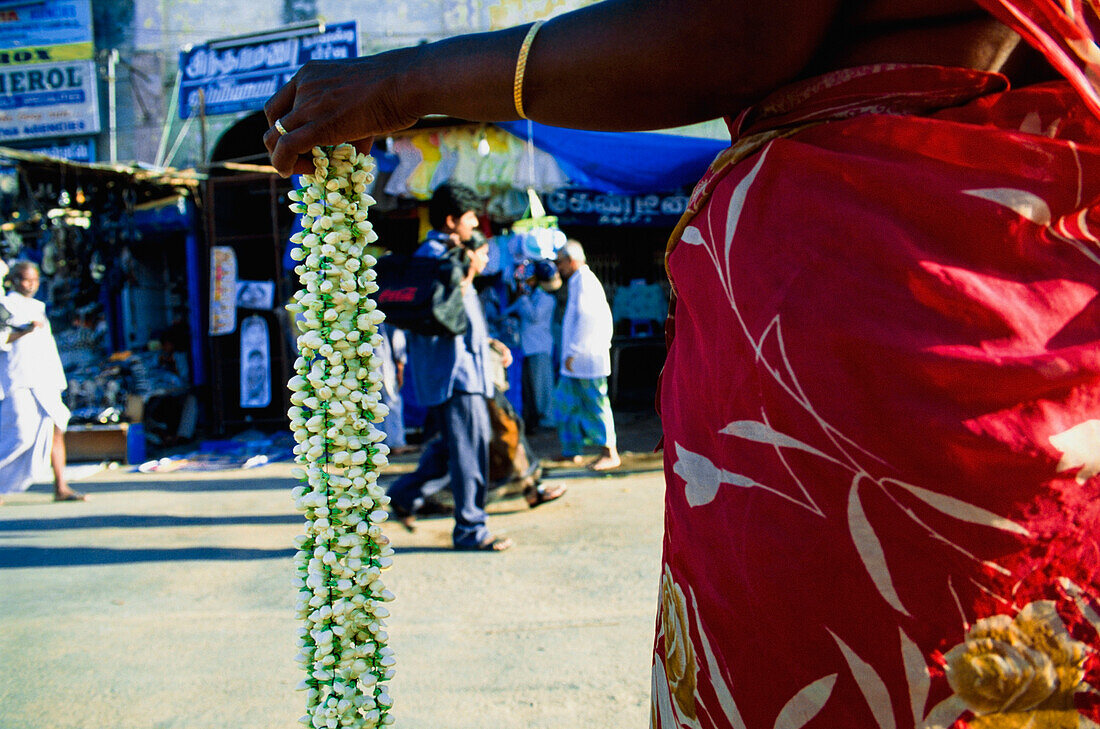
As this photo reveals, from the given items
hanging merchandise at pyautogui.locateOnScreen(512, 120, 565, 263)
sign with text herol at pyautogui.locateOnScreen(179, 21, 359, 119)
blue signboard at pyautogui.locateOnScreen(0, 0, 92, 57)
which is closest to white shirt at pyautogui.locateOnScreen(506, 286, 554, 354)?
hanging merchandise at pyautogui.locateOnScreen(512, 120, 565, 263)

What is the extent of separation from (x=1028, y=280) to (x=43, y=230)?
9977 millimetres

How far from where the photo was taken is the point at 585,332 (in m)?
6.04

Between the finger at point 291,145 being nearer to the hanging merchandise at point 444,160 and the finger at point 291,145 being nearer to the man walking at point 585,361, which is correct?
the man walking at point 585,361

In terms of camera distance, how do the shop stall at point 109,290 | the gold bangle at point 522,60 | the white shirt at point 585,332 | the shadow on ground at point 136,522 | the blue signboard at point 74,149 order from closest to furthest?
the gold bangle at point 522,60, the shadow on ground at point 136,522, the white shirt at point 585,332, the shop stall at point 109,290, the blue signboard at point 74,149

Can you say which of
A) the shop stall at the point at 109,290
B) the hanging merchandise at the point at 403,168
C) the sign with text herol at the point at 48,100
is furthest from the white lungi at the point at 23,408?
the sign with text herol at the point at 48,100

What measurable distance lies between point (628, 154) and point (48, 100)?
27.1 ft

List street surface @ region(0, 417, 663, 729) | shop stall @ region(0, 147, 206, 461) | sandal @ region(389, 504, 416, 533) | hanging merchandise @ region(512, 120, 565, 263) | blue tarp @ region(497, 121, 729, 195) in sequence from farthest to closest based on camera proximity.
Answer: shop stall @ region(0, 147, 206, 461), hanging merchandise @ region(512, 120, 565, 263), blue tarp @ region(497, 121, 729, 195), sandal @ region(389, 504, 416, 533), street surface @ region(0, 417, 663, 729)

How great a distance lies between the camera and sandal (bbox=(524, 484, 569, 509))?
5062mm

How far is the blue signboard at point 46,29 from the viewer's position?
33.2 feet

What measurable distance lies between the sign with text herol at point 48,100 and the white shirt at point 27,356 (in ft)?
17.5

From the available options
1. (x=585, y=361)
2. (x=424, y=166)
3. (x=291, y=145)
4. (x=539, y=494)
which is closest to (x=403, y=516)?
(x=539, y=494)

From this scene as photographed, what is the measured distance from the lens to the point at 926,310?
28.5 inches

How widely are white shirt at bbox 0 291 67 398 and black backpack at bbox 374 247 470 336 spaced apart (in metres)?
3.42

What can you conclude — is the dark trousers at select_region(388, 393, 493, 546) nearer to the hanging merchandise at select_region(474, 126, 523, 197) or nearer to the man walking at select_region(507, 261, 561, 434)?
the man walking at select_region(507, 261, 561, 434)
